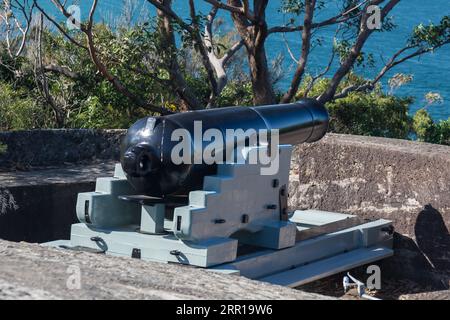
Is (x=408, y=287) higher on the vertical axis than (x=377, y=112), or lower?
lower

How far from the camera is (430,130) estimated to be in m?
14.3

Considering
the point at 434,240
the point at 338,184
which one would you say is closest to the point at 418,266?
the point at 434,240

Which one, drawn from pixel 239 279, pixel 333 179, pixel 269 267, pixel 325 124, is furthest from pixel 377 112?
pixel 239 279

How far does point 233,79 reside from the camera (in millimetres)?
15773

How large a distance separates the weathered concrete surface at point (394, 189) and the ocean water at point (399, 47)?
1451cm

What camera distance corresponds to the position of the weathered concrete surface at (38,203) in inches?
241

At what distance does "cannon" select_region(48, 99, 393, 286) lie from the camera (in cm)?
517

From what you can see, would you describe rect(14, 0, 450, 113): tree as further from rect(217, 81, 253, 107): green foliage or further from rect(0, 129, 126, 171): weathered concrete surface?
rect(0, 129, 126, 171): weathered concrete surface

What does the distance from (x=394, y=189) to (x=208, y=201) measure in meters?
2.34

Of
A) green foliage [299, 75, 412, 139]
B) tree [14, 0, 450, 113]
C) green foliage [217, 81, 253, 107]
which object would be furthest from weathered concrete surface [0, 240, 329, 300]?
green foliage [299, 75, 412, 139]

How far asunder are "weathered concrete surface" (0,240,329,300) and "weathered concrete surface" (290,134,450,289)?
3.80m

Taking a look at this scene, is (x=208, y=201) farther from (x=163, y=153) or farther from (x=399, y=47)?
(x=399, y=47)
